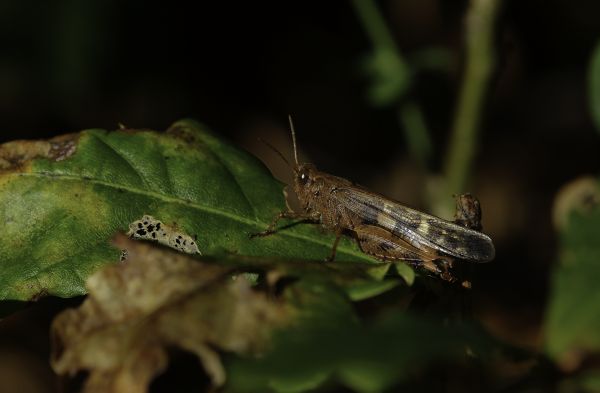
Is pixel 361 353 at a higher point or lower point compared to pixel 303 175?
lower

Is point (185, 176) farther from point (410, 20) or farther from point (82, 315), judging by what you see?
point (410, 20)

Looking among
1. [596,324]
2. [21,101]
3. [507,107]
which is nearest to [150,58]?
[21,101]

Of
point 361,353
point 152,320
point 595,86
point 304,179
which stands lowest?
point 152,320

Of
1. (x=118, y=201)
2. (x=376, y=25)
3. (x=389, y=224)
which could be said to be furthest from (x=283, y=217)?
(x=376, y=25)

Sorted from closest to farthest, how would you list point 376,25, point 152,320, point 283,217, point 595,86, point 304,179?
point 152,320, point 283,217, point 595,86, point 304,179, point 376,25

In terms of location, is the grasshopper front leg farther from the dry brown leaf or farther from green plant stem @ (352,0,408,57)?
green plant stem @ (352,0,408,57)

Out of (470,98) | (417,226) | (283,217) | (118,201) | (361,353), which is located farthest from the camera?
(470,98)

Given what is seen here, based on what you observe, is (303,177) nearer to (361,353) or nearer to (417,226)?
(417,226)
